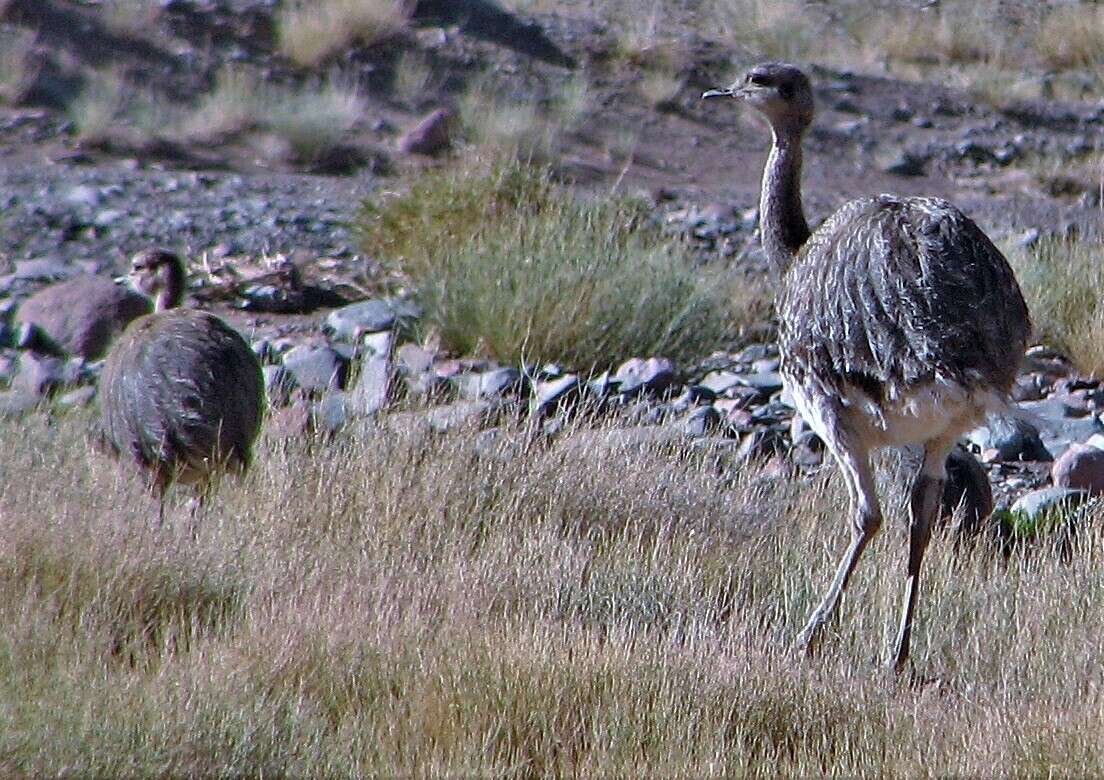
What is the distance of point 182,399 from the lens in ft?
20.9

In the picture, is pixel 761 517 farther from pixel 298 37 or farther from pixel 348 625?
pixel 298 37

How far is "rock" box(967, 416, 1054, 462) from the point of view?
849 centimetres

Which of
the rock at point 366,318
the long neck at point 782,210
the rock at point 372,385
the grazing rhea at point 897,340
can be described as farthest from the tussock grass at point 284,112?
the grazing rhea at point 897,340

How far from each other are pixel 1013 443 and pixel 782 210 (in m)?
2.57

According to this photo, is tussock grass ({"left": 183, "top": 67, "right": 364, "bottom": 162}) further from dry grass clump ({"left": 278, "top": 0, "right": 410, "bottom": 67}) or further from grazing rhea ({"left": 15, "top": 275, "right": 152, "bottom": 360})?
grazing rhea ({"left": 15, "top": 275, "right": 152, "bottom": 360})

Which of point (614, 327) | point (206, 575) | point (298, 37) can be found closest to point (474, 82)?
point (298, 37)

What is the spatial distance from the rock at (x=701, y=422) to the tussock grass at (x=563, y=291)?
1.02 m

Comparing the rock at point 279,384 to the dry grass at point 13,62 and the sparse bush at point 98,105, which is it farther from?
the dry grass at point 13,62

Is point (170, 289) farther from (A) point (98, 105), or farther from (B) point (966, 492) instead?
(A) point (98, 105)

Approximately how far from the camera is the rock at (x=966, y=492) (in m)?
7.13

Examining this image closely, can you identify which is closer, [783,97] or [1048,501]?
[783,97]

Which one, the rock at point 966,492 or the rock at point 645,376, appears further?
the rock at point 645,376

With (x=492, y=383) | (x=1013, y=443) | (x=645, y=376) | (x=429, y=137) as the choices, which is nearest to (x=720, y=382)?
(x=645, y=376)

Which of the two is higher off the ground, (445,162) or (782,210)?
Answer: (782,210)
